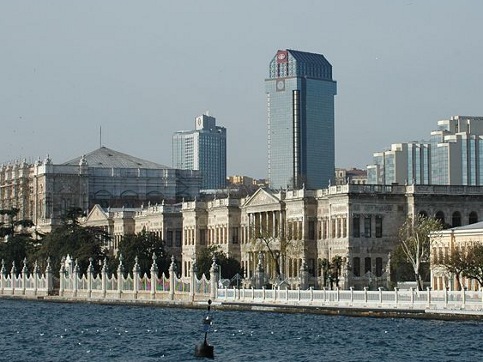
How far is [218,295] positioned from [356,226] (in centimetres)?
2049

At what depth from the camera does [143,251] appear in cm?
13888

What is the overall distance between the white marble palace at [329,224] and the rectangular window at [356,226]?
0.08 meters

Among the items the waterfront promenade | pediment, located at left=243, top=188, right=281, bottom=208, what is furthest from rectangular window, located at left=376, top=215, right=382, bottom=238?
the waterfront promenade

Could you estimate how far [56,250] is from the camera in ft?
490

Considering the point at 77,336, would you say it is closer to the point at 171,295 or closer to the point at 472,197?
the point at 171,295

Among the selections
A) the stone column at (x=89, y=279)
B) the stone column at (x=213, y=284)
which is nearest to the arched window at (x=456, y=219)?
the stone column at (x=213, y=284)

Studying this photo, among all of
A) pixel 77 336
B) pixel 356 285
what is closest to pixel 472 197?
pixel 356 285

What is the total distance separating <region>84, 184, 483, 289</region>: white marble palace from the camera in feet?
415

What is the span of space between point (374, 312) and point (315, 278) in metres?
42.0

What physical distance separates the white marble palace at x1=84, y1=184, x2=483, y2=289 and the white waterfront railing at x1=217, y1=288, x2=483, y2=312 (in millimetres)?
16259

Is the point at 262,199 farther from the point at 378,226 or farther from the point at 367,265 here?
the point at 367,265

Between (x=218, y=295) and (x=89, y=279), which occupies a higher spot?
(x=89, y=279)

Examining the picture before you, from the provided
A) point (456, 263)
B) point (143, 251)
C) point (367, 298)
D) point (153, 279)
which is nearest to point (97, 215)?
point (143, 251)

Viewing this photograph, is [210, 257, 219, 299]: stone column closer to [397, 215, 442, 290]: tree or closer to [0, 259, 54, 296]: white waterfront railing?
[397, 215, 442, 290]: tree
